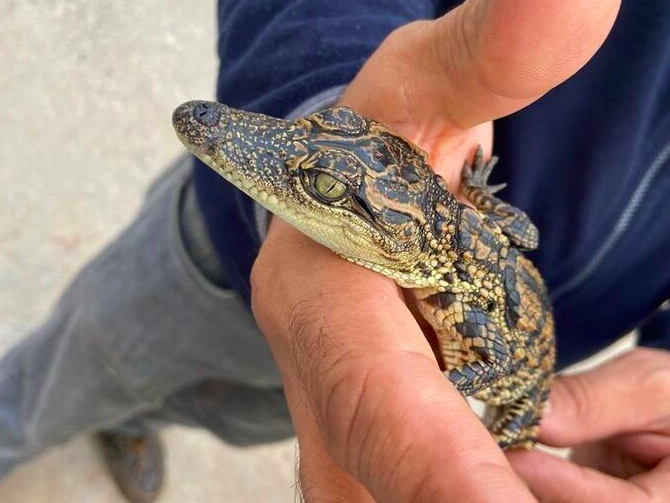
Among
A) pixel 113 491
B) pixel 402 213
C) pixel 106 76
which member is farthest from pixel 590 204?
pixel 106 76

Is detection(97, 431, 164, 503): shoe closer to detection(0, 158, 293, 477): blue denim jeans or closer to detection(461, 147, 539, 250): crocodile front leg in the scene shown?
detection(0, 158, 293, 477): blue denim jeans

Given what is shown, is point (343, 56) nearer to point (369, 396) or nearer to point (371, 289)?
point (371, 289)

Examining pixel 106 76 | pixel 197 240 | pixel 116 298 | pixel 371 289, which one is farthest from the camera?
pixel 106 76

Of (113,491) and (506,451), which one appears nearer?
(506,451)

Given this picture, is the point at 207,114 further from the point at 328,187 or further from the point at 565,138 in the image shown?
the point at 565,138

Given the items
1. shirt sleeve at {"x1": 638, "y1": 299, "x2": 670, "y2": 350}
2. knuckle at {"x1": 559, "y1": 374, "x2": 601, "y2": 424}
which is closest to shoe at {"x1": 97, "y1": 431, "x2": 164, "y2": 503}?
knuckle at {"x1": 559, "y1": 374, "x2": 601, "y2": 424}

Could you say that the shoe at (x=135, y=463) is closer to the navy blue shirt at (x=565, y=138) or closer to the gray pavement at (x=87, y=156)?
the gray pavement at (x=87, y=156)

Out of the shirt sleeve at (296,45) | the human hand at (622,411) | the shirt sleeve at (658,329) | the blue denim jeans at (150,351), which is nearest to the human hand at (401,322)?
the shirt sleeve at (296,45)
